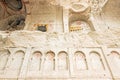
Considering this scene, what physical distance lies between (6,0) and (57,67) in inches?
267

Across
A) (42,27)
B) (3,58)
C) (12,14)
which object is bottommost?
(3,58)

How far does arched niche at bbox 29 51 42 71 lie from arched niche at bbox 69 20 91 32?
316cm

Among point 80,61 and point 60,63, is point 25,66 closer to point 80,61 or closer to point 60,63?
point 60,63

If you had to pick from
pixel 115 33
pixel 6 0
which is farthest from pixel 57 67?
pixel 6 0

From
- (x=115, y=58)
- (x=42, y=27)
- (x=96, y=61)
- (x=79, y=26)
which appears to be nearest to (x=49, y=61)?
(x=96, y=61)

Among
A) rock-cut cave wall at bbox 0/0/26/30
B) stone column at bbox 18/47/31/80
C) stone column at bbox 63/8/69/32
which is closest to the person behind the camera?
stone column at bbox 18/47/31/80

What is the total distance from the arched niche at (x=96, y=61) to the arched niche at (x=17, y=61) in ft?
7.52

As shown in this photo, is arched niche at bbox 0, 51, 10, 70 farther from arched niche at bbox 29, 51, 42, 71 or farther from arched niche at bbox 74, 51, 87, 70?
arched niche at bbox 74, 51, 87, 70

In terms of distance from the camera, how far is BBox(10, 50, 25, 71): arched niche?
5.58 metres

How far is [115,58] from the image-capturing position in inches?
232

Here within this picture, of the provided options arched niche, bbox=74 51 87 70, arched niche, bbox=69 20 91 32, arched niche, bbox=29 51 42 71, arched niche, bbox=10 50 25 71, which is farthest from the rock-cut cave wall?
arched niche, bbox=74 51 87 70

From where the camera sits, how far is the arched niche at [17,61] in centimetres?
558

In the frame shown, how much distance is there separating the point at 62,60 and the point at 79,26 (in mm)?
3648

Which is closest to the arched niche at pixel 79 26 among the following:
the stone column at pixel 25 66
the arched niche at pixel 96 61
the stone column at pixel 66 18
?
the stone column at pixel 66 18
